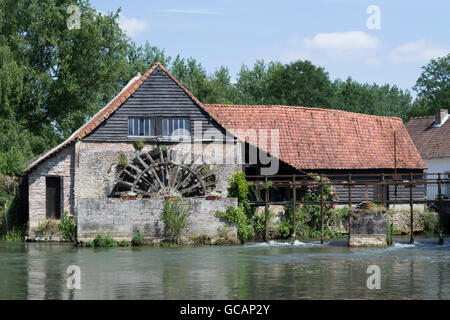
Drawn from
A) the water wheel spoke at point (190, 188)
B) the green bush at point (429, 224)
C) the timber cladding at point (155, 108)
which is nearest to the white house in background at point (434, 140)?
the green bush at point (429, 224)

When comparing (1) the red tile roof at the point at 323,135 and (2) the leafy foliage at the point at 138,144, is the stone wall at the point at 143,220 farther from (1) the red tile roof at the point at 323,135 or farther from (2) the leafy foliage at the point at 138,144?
(1) the red tile roof at the point at 323,135

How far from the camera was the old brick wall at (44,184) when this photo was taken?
31781 millimetres

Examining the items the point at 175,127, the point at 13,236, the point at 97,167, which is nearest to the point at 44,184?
the point at 97,167

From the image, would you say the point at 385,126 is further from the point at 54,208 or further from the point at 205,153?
the point at 54,208

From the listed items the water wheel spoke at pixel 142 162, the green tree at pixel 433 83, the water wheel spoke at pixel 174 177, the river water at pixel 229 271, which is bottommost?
the river water at pixel 229 271

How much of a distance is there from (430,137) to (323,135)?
15567 millimetres

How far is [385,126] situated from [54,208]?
1786 cm

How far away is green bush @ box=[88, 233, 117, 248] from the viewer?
28812 millimetres

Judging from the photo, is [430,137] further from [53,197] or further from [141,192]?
[53,197]

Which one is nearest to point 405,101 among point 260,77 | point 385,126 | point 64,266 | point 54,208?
point 260,77

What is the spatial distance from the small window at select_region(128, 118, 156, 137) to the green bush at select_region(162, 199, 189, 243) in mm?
4383

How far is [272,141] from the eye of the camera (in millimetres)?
35688

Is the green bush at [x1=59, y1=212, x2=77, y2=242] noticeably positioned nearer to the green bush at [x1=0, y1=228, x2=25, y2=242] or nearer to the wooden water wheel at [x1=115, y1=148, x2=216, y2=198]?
the green bush at [x1=0, y1=228, x2=25, y2=242]

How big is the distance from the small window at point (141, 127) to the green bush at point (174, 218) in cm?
438
